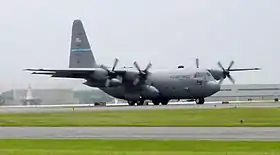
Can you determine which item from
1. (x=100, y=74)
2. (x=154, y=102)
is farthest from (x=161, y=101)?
(x=100, y=74)

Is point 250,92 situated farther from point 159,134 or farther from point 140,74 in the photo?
point 159,134

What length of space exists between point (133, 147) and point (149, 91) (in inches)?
2513

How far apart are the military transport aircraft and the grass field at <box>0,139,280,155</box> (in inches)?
2311

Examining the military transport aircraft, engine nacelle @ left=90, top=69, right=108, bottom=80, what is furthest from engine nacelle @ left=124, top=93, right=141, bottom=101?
engine nacelle @ left=90, top=69, right=108, bottom=80

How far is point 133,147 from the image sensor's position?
2825 cm

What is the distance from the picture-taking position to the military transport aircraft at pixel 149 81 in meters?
90.8

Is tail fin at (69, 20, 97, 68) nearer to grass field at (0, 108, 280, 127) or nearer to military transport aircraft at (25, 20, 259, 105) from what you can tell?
military transport aircraft at (25, 20, 259, 105)

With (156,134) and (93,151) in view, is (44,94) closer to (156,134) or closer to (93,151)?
(156,134)

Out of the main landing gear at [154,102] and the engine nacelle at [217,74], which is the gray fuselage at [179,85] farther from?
the engine nacelle at [217,74]

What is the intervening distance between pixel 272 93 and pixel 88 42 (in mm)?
68501

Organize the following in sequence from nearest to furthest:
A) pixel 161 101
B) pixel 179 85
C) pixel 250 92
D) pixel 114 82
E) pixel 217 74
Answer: pixel 114 82, pixel 179 85, pixel 217 74, pixel 161 101, pixel 250 92

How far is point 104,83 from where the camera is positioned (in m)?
91.8

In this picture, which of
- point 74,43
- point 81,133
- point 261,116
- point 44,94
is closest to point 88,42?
point 74,43

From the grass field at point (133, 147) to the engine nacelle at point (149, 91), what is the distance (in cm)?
6008
